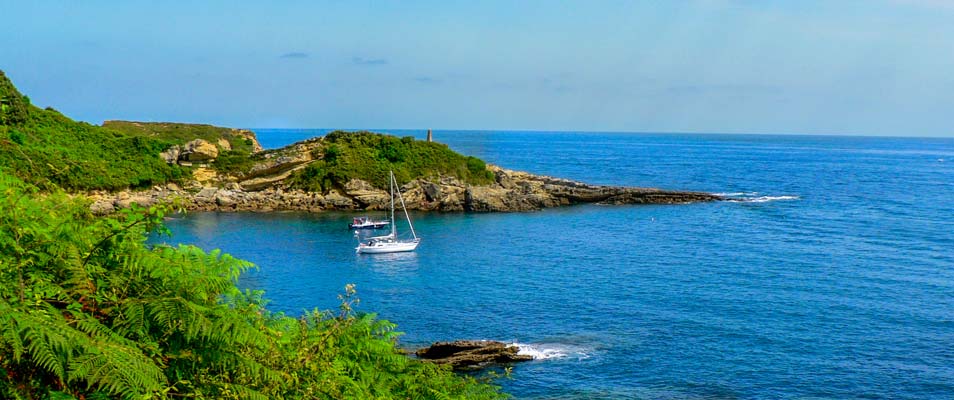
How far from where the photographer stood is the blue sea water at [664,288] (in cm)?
3178

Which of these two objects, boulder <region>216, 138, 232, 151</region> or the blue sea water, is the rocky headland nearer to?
the blue sea water

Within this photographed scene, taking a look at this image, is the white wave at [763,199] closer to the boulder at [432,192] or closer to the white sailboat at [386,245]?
the boulder at [432,192]

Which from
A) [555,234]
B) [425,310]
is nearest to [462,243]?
[555,234]

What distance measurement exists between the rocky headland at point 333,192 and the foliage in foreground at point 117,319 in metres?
70.5

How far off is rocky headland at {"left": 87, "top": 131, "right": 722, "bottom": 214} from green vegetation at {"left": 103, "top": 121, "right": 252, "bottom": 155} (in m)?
21.1

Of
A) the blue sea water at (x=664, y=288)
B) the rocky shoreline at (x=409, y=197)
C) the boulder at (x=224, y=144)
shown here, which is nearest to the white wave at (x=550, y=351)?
the blue sea water at (x=664, y=288)

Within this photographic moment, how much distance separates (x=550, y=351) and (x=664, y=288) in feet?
48.4

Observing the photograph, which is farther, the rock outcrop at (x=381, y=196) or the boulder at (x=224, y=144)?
the boulder at (x=224, y=144)

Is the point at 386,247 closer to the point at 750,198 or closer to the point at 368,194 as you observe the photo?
the point at 368,194

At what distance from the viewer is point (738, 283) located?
47.6 metres

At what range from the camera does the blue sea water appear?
3178cm

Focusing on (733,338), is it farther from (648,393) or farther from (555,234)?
(555,234)

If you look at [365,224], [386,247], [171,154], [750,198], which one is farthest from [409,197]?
[750,198]

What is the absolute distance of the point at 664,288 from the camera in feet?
153
